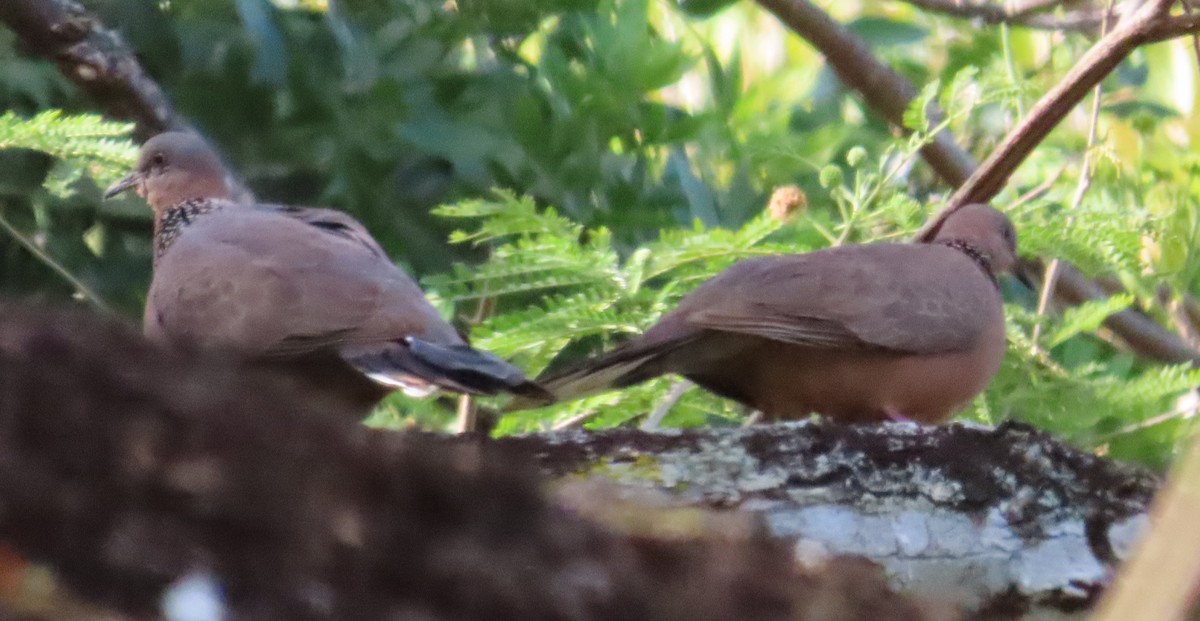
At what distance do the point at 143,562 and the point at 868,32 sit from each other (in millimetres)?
4729

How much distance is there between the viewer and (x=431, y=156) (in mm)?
4230

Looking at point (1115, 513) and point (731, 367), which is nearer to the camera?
point (1115, 513)

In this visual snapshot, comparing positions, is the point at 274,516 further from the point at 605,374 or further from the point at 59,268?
the point at 59,268

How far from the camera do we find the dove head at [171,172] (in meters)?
3.92

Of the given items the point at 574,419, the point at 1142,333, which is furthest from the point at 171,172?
the point at 1142,333

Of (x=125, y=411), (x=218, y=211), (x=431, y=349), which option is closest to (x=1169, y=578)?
(x=125, y=411)

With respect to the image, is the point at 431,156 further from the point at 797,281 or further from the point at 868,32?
the point at 868,32

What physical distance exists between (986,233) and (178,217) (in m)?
2.10

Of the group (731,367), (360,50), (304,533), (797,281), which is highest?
(304,533)

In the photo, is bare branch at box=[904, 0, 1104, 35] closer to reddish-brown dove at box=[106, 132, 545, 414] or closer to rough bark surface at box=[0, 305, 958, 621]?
reddish-brown dove at box=[106, 132, 545, 414]

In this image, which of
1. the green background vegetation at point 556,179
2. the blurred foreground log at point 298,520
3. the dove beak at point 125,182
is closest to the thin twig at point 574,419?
the green background vegetation at point 556,179

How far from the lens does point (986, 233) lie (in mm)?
3924

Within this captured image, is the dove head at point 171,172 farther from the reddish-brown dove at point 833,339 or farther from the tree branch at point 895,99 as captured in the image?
the tree branch at point 895,99

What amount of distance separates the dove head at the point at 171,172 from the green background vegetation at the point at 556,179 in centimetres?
10
